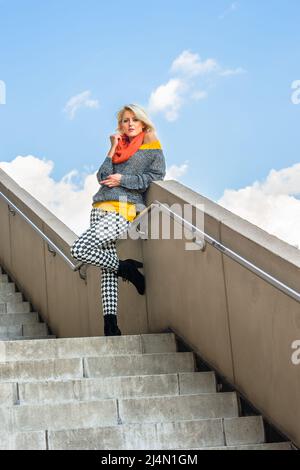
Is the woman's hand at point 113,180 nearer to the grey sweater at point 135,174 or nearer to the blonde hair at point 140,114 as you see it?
the grey sweater at point 135,174

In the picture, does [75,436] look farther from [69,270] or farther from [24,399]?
[69,270]

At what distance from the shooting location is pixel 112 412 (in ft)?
17.5

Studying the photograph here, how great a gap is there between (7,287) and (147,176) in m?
3.71

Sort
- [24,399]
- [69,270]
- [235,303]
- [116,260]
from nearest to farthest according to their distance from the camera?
[24,399] < [235,303] < [116,260] < [69,270]

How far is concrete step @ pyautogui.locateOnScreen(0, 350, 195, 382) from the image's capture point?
577 centimetres

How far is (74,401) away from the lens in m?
5.45

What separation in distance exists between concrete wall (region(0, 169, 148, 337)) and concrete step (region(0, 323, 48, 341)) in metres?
0.10

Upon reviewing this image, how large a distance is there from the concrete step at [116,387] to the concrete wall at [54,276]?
1337mm

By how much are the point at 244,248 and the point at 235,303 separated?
374mm

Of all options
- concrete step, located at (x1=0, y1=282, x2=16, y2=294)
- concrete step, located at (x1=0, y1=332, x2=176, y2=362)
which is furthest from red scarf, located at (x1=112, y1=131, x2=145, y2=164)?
concrete step, located at (x1=0, y1=282, x2=16, y2=294)

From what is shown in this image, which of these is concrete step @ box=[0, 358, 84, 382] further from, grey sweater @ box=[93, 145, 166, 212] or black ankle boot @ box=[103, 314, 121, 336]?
grey sweater @ box=[93, 145, 166, 212]

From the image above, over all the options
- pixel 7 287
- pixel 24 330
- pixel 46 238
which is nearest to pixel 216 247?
pixel 46 238

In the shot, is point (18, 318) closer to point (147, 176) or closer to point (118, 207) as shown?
point (118, 207)

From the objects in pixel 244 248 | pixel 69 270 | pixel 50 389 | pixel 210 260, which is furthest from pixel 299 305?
pixel 69 270
